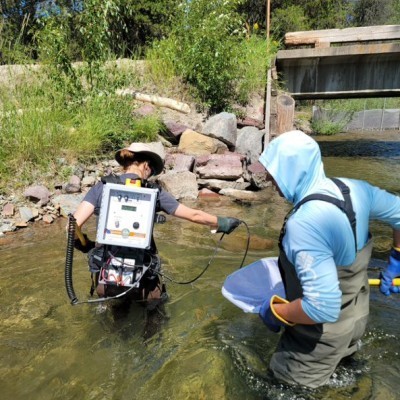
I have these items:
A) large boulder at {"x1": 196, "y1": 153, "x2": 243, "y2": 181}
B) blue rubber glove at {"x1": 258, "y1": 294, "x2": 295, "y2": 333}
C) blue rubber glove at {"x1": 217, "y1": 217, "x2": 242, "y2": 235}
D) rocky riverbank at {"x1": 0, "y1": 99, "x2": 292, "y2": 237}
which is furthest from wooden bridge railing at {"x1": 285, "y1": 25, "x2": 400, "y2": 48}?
blue rubber glove at {"x1": 258, "y1": 294, "x2": 295, "y2": 333}

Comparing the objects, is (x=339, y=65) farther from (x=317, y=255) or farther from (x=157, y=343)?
(x=317, y=255)

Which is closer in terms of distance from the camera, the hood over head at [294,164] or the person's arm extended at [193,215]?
the hood over head at [294,164]

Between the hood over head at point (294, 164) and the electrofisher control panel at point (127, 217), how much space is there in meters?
1.17

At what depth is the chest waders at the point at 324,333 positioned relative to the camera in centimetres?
220

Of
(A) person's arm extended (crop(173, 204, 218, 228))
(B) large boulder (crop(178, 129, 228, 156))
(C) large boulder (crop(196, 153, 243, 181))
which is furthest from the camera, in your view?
(B) large boulder (crop(178, 129, 228, 156))

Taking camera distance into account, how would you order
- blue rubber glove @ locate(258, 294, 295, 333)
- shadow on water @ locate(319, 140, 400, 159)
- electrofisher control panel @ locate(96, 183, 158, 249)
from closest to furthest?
blue rubber glove @ locate(258, 294, 295, 333) → electrofisher control panel @ locate(96, 183, 158, 249) → shadow on water @ locate(319, 140, 400, 159)

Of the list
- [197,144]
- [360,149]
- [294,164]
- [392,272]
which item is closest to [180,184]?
[197,144]

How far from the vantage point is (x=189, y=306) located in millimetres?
4055

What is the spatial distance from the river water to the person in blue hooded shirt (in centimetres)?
35

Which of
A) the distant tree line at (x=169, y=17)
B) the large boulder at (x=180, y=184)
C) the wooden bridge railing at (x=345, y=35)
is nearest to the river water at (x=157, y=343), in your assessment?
the large boulder at (x=180, y=184)

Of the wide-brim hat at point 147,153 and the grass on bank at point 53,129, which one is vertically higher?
the wide-brim hat at point 147,153

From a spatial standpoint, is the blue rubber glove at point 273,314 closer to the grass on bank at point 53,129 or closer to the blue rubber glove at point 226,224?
the blue rubber glove at point 226,224

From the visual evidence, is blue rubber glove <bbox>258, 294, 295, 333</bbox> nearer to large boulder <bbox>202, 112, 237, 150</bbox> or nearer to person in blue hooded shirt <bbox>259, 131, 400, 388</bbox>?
person in blue hooded shirt <bbox>259, 131, 400, 388</bbox>

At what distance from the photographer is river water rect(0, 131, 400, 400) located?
2.84 meters
